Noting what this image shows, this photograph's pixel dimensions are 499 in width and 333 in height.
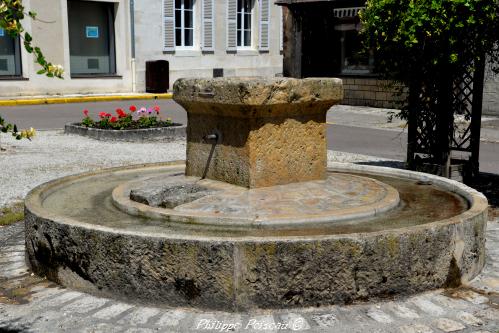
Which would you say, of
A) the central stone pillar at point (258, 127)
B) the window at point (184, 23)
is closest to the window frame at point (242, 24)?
the window at point (184, 23)

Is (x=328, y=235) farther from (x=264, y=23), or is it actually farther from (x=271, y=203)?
(x=264, y=23)

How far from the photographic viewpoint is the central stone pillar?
532 centimetres

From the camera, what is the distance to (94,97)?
2172 cm

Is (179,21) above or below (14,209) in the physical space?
above

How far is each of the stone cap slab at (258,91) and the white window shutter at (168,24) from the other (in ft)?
63.2

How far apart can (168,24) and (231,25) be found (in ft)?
9.86

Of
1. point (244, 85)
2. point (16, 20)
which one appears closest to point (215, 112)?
point (244, 85)

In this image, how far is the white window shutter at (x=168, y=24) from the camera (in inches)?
966

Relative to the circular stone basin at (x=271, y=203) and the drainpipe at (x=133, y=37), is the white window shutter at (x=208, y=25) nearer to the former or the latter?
the drainpipe at (x=133, y=37)

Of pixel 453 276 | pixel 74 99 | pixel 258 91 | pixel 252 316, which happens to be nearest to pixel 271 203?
pixel 258 91

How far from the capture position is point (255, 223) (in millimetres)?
4824

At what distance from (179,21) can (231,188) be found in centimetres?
2067

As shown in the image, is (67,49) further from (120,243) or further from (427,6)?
(120,243)

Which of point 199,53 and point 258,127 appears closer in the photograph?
point 258,127
